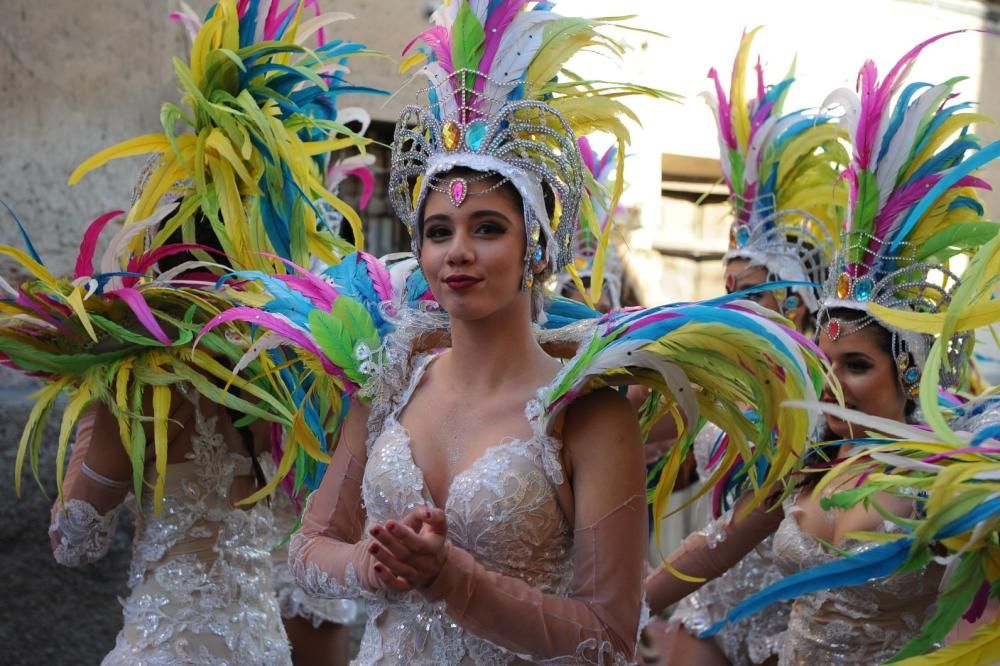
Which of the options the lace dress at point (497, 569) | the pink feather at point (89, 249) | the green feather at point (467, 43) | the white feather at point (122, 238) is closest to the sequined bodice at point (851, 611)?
the lace dress at point (497, 569)

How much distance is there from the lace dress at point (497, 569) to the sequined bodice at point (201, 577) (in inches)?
29.4

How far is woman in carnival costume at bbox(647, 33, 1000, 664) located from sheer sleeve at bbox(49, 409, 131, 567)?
139cm

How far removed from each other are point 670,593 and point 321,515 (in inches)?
42.9

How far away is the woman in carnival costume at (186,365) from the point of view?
10.3ft

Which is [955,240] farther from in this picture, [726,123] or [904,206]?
[726,123]

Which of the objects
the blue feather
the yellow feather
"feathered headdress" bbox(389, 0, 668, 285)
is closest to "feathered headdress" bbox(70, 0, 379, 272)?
the yellow feather

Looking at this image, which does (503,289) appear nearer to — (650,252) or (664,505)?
(664,505)

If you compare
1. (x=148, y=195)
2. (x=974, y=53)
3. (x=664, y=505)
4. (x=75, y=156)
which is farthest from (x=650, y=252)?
(x=664, y=505)

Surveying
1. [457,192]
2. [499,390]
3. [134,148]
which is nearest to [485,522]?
[499,390]

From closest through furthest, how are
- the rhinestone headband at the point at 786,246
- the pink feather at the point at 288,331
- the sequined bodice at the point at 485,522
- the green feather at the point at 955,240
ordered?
the sequined bodice at the point at 485,522 < the pink feather at the point at 288,331 < the green feather at the point at 955,240 < the rhinestone headband at the point at 786,246

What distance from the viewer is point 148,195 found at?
3.50 m

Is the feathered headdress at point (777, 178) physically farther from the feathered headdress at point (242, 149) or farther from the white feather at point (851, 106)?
the feathered headdress at point (242, 149)

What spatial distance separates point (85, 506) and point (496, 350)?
1.28 metres

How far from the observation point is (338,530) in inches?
100
